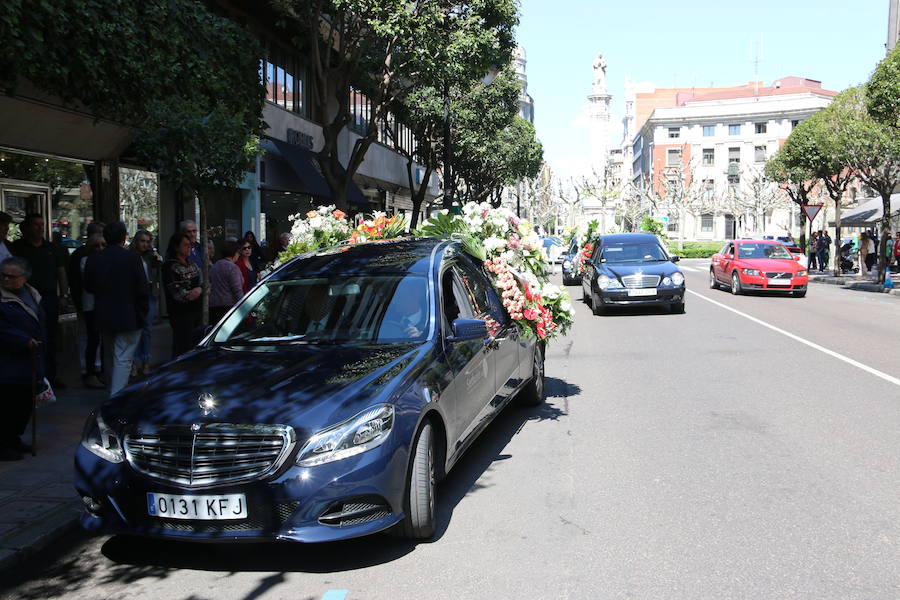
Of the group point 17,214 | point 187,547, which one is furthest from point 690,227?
point 187,547

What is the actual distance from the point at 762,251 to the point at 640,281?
320 inches

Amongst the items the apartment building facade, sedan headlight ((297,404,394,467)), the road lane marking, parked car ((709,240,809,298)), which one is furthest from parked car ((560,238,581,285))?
the apartment building facade

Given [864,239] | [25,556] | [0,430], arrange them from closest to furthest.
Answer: [25,556] → [0,430] → [864,239]

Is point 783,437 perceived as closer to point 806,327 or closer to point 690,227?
point 806,327

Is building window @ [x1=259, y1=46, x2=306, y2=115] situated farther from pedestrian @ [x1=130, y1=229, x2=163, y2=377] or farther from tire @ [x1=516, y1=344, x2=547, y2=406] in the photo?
tire @ [x1=516, y1=344, x2=547, y2=406]

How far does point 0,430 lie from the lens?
6.50 metres

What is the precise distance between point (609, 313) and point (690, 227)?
8971 centimetres

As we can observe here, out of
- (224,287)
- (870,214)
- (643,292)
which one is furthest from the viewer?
(870,214)

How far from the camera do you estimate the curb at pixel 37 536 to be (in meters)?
4.49

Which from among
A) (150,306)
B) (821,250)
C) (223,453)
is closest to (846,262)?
(821,250)

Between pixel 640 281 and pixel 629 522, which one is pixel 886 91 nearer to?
pixel 640 281

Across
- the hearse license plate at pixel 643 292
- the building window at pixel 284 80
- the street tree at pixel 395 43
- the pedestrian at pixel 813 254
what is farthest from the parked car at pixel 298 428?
the pedestrian at pixel 813 254

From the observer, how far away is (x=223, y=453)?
4.13 m

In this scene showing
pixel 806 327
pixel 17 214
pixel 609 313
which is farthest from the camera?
pixel 609 313
